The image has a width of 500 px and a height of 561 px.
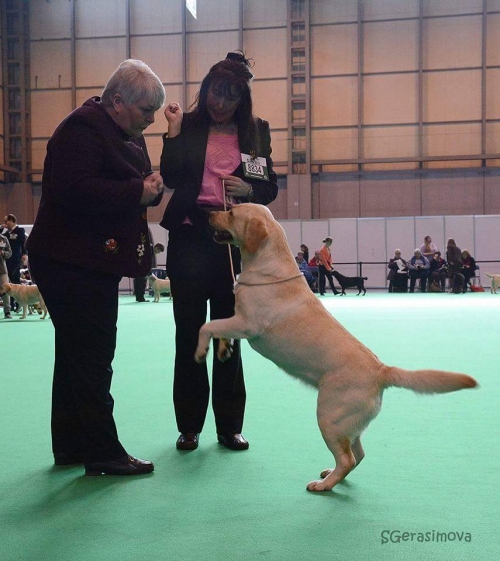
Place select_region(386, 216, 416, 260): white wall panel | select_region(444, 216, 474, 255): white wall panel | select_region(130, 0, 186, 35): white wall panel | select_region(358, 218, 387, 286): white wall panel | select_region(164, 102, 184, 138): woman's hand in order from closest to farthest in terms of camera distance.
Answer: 1. select_region(164, 102, 184, 138): woman's hand
2. select_region(444, 216, 474, 255): white wall panel
3. select_region(386, 216, 416, 260): white wall panel
4. select_region(358, 218, 387, 286): white wall panel
5. select_region(130, 0, 186, 35): white wall panel

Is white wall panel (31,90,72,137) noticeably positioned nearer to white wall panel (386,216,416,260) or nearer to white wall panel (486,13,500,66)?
white wall panel (386,216,416,260)

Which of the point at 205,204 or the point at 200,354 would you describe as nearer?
the point at 200,354

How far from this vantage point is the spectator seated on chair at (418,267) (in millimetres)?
18641

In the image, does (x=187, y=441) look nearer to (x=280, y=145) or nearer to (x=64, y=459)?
(x=64, y=459)

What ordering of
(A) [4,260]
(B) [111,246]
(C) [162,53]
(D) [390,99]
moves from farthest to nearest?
(C) [162,53], (D) [390,99], (A) [4,260], (B) [111,246]

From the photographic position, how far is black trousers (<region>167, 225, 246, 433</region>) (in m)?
3.08

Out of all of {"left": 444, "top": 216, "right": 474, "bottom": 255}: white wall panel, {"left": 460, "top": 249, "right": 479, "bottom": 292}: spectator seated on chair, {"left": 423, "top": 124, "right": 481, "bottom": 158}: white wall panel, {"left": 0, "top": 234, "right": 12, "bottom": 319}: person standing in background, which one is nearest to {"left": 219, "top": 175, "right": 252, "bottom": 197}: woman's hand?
{"left": 0, "top": 234, "right": 12, "bottom": 319}: person standing in background

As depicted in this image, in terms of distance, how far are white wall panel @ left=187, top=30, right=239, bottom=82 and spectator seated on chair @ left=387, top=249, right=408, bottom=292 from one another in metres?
8.94

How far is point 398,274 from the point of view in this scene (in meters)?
19.2

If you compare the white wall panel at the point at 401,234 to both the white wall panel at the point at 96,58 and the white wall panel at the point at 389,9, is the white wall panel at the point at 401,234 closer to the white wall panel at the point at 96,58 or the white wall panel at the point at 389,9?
the white wall panel at the point at 389,9

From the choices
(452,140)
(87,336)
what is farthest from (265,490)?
(452,140)

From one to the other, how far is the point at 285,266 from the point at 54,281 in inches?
35.5

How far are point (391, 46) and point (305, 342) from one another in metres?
20.9

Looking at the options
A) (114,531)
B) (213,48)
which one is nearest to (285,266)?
(114,531)
